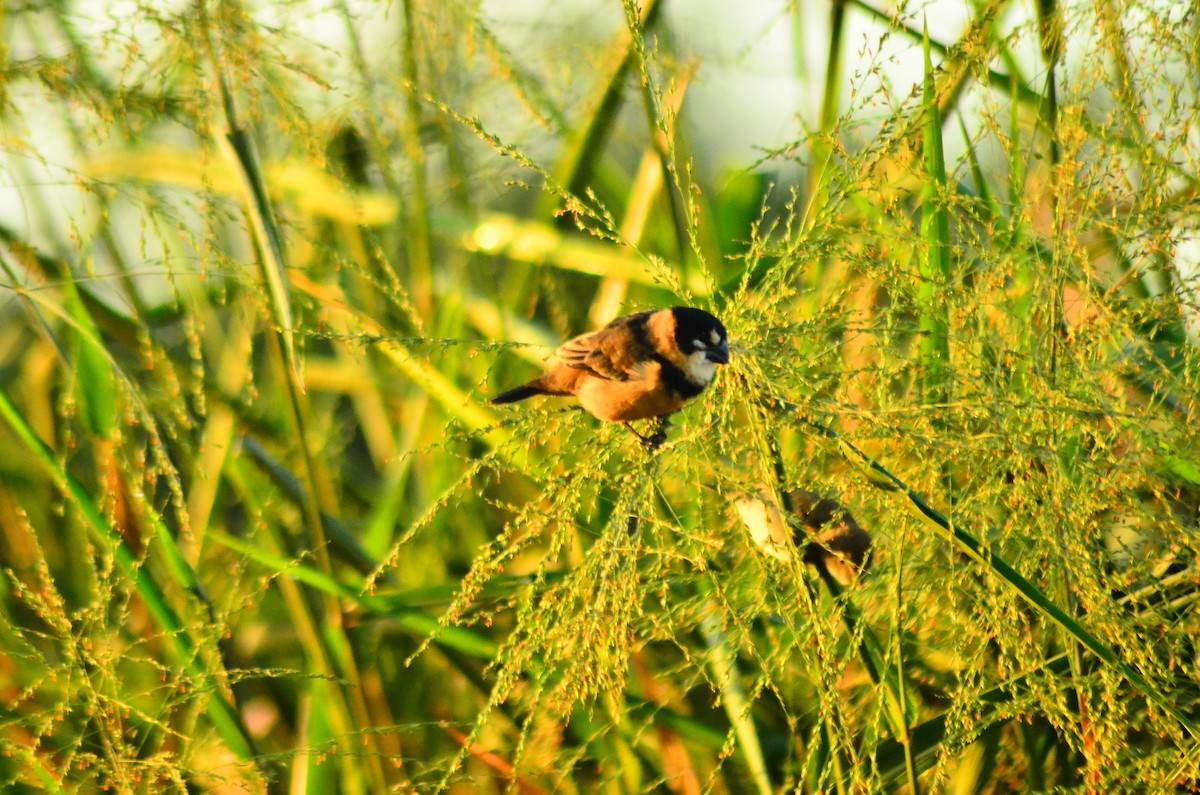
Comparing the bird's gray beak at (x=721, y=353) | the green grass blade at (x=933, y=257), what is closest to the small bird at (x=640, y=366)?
the bird's gray beak at (x=721, y=353)

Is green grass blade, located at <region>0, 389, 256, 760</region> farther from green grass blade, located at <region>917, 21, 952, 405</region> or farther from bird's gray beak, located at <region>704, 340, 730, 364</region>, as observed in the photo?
green grass blade, located at <region>917, 21, 952, 405</region>

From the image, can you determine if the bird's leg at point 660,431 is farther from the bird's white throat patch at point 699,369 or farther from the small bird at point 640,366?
the bird's white throat patch at point 699,369

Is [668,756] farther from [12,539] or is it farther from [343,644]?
[12,539]

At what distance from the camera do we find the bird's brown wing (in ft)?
5.58

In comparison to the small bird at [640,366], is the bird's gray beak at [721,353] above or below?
above

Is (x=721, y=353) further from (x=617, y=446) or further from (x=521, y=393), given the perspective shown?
(x=521, y=393)

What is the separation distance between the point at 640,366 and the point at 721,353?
252mm

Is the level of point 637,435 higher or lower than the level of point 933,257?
lower

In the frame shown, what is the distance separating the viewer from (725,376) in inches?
57.1

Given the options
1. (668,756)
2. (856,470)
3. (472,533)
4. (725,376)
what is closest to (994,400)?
(856,470)

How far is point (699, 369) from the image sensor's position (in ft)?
5.08

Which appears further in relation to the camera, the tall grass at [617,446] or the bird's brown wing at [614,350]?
the bird's brown wing at [614,350]

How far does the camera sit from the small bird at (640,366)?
1538mm

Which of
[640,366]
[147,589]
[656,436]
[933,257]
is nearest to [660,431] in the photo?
[656,436]
